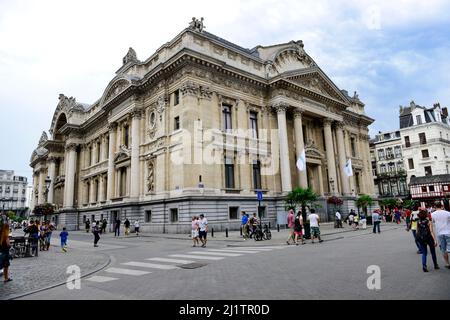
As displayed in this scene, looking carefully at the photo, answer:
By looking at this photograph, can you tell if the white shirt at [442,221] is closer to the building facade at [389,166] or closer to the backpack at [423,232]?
the backpack at [423,232]

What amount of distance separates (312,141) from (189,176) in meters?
17.9

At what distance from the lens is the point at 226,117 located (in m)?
30.7

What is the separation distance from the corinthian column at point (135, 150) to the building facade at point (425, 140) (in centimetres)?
5235

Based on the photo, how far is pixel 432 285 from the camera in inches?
266

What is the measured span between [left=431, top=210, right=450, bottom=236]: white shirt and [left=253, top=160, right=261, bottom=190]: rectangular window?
2252cm

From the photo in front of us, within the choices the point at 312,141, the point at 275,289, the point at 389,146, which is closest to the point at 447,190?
the point at 389,146

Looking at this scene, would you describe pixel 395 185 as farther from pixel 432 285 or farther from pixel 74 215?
pixel 432 285

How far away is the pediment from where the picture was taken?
116ft

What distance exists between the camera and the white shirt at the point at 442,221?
8.60 meters

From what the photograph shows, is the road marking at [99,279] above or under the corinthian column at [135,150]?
under

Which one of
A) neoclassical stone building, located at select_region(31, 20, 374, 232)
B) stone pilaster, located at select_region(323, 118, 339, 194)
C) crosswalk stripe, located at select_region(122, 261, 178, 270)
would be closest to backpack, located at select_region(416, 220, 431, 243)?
crosswalk stripe, located at select_region(122, 261, 178, 270)

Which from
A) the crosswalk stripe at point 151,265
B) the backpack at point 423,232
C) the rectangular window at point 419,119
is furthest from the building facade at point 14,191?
the backpack at point 423,232

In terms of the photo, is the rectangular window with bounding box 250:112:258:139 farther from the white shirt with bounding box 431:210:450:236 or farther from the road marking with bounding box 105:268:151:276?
the white shirt with bounding box 431:210:450:236

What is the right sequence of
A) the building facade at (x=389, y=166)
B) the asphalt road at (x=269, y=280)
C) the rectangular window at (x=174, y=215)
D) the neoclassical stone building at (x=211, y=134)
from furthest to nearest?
1. the building facade at (x=389, y=166)
2. the neoclassical stone building at (x=211, y=134)
3. the rectangular window at (x=174, y=215)
4. the asphalt road at (x=269, y=280)
